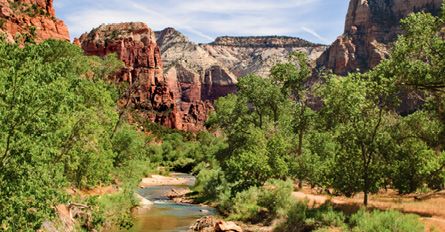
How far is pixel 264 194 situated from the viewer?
1577 inches

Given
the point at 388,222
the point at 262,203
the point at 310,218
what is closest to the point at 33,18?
the point at 262,203

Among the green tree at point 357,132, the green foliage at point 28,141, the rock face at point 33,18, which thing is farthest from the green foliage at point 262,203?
the rock face at point 33,18

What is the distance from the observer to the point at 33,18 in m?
104

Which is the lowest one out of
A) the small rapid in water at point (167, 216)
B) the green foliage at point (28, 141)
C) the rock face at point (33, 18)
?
the small rapid in water at point (167, 216)

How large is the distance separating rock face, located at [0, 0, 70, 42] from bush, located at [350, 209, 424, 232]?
244 feet

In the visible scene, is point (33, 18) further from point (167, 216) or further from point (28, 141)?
point (28, 141)

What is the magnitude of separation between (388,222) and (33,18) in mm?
97843

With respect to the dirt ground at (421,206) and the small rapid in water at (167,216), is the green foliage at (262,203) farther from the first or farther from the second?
the small rapid in water at (167,216)

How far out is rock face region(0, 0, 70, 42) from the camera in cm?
9094

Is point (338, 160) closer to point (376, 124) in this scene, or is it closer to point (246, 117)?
point (376, 124)

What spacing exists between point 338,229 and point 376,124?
812cm

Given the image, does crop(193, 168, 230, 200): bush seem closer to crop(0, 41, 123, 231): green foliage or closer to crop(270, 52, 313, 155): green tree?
crop(270, 52, 313, 155): green tree

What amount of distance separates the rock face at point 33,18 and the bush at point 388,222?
2928 inches

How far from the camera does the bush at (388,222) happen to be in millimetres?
25391
